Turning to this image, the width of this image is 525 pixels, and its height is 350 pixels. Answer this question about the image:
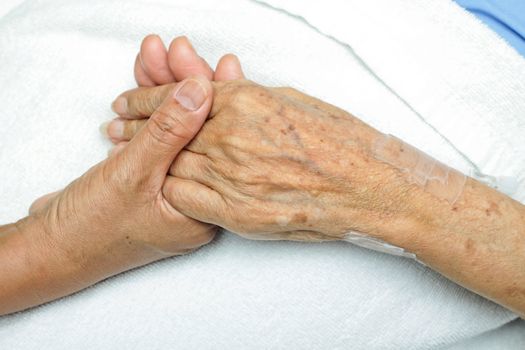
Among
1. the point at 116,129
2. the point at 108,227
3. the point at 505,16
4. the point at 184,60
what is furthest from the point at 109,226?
the point at 505,16

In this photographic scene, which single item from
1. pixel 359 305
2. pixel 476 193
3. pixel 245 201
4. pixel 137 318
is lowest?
pixel 137 318

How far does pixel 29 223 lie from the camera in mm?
1067

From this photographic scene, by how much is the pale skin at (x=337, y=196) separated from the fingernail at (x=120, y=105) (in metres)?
0.23

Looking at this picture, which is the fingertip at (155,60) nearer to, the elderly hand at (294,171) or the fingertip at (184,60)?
the fingertip at (184,60)

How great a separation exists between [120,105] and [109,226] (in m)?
A: 0.23

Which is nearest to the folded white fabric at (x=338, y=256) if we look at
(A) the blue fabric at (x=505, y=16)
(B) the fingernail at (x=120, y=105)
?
(A) the blue fabric at (x=505, y=16)

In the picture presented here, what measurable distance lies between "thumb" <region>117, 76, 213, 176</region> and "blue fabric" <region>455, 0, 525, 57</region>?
49 centimetres

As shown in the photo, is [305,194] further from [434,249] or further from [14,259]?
[14,259]

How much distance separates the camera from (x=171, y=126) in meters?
0.94

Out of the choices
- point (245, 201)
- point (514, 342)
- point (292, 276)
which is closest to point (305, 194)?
point (245, 201)

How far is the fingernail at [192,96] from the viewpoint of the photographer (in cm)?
93

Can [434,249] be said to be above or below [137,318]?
above

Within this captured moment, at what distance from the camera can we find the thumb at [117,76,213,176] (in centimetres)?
93

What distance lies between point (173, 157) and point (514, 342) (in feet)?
2.46
